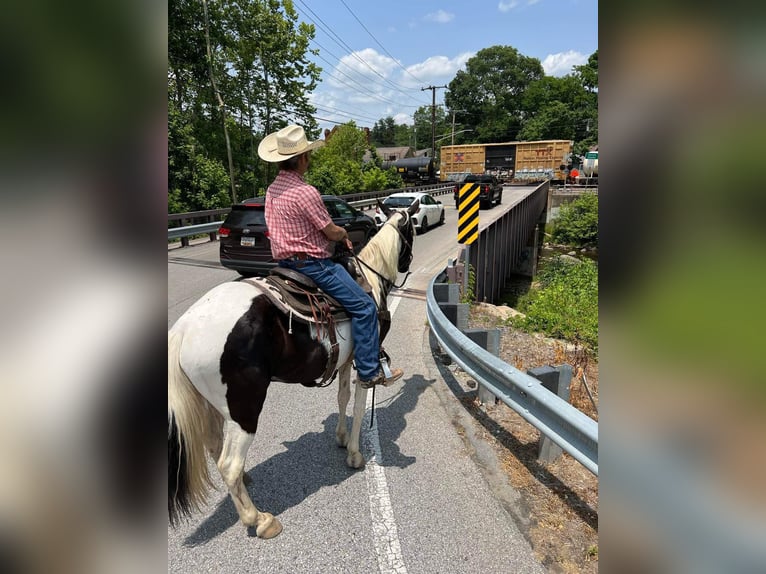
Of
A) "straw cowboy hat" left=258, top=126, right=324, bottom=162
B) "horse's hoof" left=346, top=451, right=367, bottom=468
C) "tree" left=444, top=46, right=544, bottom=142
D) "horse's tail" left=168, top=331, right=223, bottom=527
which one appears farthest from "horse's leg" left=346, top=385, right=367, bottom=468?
"tree" left=444, top=46, right=544, bottom=142

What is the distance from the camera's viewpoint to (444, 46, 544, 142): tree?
101812 mm

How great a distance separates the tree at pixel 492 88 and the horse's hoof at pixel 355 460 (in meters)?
104

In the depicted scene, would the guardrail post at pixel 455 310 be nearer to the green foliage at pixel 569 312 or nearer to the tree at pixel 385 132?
the green foliage at pixel 569 312

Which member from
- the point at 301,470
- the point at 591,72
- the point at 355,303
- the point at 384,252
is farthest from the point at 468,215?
the point at 591,72

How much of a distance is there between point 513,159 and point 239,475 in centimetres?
5002

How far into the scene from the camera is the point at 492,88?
107375mm

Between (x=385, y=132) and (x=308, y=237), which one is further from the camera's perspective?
(x=385, y=132)

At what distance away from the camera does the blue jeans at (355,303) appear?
372cm

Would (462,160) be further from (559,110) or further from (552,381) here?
(552,381)

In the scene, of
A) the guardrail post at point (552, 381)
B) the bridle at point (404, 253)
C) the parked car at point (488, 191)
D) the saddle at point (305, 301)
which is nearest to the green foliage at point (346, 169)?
the parked car at point (488, 191)
